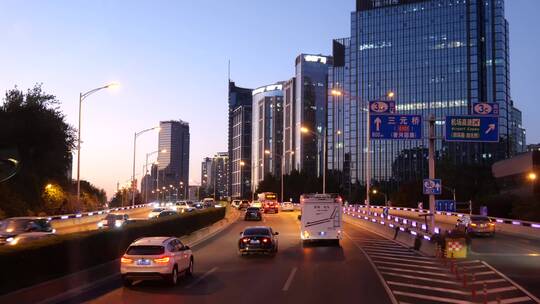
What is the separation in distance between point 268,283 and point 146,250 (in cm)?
382

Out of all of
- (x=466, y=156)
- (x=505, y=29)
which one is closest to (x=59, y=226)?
(x=466, y=156)

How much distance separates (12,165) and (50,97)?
134ft

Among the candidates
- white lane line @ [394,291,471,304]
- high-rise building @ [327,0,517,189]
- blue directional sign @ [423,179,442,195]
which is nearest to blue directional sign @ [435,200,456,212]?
blue directional sign @ [423,179,442,195]

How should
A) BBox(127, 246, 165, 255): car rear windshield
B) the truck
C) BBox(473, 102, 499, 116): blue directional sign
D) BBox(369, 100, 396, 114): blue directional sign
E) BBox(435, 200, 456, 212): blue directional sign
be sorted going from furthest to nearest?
1. BBox(435, 200, 456, 212): blue directional sign
2. BBox(369, 100, 396, 114): blue directional sign
3. the truck
4. BBox(473, 102, 499, 116): blue directional sign
5. BBox(127, 246, 165, 255): car rear windshield

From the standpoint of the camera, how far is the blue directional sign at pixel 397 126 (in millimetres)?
34938

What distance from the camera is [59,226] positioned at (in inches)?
1860

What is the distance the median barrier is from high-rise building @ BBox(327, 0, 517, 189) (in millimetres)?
122964

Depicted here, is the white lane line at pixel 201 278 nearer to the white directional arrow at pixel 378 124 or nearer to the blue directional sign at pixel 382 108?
the white directional arrow at pixel 378 124

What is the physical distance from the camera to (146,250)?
18766mm

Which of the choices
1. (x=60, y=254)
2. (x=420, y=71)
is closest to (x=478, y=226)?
(x=60, y=254)

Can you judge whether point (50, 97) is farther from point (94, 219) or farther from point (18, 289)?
point (18, 289)

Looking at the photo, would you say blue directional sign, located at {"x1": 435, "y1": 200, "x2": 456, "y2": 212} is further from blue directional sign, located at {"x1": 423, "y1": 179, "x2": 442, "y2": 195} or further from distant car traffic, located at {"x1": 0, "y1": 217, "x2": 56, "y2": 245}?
distant car traffic, located at {"x1": 0, "y1": 217, "x2": 56, "y2": 245}

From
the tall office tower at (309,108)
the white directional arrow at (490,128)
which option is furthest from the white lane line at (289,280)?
the tall office tower at (309,108)

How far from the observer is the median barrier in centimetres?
1482
